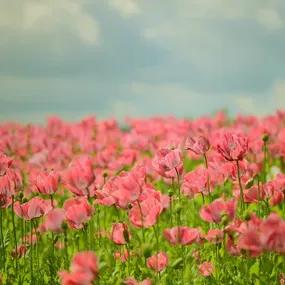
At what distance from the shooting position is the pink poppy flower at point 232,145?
3.00 m

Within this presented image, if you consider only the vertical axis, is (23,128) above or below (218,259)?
above

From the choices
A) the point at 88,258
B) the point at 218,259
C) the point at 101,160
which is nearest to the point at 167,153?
the point at 218,259

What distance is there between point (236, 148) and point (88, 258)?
107 cm

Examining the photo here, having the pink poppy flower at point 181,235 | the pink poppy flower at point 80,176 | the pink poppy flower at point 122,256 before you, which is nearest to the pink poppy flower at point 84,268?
the pink poppy flower at point 181,235

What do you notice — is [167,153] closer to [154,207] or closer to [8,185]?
[154,207]

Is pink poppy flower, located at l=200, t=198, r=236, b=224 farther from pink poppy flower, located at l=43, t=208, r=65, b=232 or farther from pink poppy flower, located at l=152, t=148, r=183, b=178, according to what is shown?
pink poppy flower, located at l=43, t=208, r=65, b=232

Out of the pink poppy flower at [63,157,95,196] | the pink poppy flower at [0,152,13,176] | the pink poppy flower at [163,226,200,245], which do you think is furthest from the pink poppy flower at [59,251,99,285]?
the pink poppy flower at [0,152,13,176]

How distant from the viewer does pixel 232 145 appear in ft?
9.91

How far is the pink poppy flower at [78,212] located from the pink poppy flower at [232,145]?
725 millimetres

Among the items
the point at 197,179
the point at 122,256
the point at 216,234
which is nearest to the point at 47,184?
the point at 122,256

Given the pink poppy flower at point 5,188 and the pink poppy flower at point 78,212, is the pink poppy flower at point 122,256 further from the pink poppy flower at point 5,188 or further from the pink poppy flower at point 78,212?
the pink poppy flower at point 5,188

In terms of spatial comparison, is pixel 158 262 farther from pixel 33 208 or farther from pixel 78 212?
pixel 33 208

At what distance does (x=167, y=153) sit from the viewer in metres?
3.26

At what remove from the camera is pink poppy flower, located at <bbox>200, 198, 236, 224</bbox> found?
112 inches
